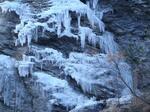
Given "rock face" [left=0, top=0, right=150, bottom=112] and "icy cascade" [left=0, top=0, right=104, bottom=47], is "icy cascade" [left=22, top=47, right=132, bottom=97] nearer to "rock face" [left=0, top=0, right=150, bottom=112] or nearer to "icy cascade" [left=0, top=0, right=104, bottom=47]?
"rock face" [left=0, top=0, right=150, bottom=112]

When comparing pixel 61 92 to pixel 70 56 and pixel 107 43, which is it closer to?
pixel 70 56

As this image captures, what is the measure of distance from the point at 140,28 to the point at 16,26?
182 inches

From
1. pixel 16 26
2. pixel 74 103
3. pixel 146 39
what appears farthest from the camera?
pixel 146 39

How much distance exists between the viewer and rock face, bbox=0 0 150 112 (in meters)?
15.4

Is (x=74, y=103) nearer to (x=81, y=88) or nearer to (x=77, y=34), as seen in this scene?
(x=81, y=88)

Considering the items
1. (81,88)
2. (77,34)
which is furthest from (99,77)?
(77,34)

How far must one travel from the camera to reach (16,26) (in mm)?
16781

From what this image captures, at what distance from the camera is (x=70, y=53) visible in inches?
656

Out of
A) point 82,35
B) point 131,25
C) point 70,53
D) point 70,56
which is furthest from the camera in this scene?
point 131,25

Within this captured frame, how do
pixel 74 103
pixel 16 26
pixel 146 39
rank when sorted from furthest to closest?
pixel 146 39 < pixel 16 26 < pixel 74 103

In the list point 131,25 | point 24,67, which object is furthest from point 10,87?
point 131,25

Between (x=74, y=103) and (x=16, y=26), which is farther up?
(x=16, y=26)

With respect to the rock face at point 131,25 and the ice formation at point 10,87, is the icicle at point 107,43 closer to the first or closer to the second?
the rock face at point 131,25

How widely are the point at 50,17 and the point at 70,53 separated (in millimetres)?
1445
